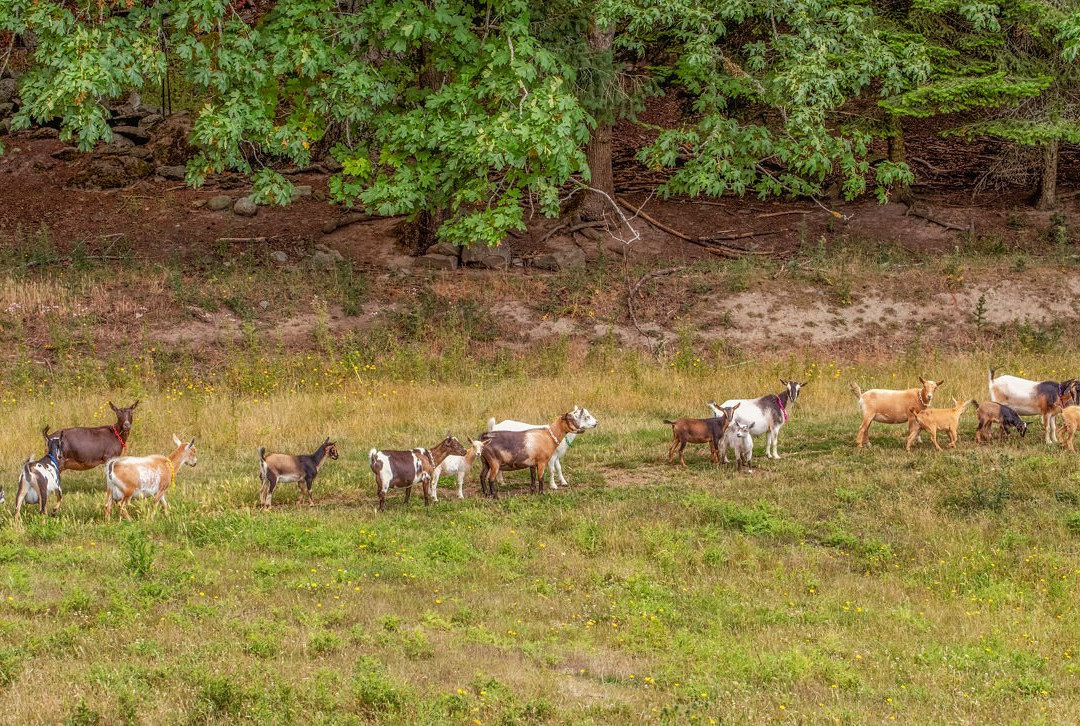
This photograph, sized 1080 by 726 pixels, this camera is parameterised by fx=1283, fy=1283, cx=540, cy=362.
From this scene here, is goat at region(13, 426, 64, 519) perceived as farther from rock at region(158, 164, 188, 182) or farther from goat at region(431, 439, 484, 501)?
rock at region(158, 164, 188, 182)

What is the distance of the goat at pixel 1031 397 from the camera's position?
59.3 ft

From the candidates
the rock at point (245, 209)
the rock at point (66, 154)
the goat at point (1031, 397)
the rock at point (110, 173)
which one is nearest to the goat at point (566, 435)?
the goat at point (1031, 397)

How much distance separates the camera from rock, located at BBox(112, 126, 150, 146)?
117ft

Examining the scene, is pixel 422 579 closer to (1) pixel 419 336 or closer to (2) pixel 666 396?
(2) pixel 666 396

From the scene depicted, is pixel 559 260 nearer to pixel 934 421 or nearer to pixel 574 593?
pixel 934 421

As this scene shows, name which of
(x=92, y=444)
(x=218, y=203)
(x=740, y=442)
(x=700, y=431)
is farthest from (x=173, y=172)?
(x=740, y=442)

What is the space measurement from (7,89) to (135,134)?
19.5ft

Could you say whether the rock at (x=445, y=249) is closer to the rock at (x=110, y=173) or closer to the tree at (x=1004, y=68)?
the rock at (x=110, y=173)

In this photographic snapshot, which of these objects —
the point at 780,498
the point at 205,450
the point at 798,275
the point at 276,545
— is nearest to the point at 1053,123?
the point at 798,275

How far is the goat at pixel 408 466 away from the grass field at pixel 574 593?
32 centimetres

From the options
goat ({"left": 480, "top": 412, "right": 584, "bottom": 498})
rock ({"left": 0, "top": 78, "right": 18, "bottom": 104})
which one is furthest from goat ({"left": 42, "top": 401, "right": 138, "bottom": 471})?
rock ({"left": 0, "top": 78, "right": 18, "bottom": 104})

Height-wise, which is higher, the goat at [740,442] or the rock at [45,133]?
the rock at [45,133]

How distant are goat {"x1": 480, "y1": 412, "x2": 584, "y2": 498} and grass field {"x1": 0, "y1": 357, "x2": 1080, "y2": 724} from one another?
0.38 metres

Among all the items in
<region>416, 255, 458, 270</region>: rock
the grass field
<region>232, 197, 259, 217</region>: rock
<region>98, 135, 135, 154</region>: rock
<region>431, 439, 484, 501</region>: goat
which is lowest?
the grass field
